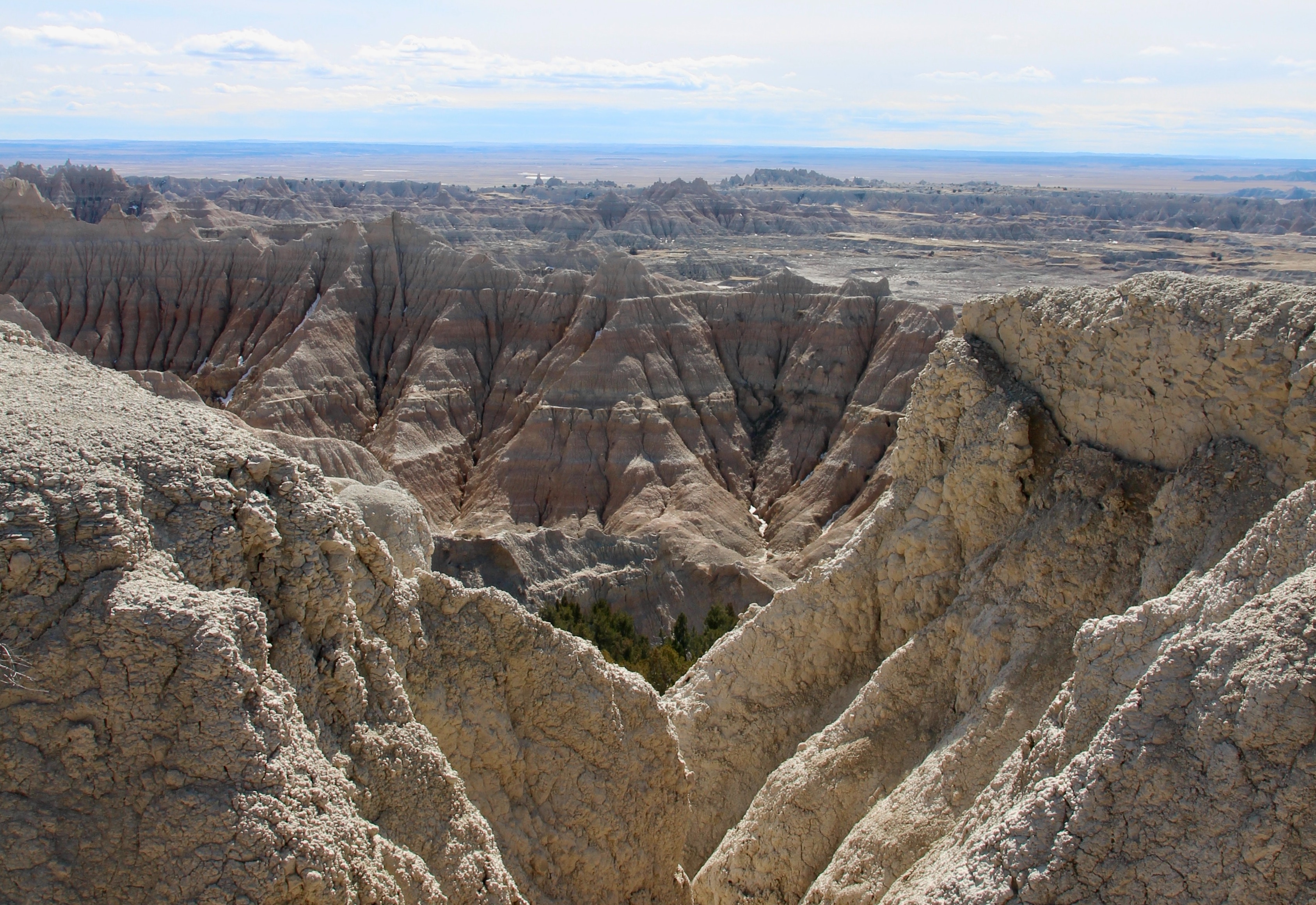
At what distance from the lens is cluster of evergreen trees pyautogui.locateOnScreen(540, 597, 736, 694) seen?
2541 cm

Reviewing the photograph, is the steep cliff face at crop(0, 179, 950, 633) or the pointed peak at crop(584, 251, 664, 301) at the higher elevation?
the pointed peak at crop(584, 251, 664, 301)

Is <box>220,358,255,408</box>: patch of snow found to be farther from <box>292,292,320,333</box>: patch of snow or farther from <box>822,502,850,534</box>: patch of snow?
<box>822,502,850,534</box>: patch of snow

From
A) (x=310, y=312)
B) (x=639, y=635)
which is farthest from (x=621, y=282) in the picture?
(x=639, y=635)

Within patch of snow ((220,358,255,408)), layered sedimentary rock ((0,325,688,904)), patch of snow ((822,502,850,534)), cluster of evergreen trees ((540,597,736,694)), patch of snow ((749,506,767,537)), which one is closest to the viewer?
layered sedimentary rock ((0,325,688,904))

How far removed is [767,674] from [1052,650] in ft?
17.0

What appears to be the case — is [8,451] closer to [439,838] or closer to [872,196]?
[439,838]

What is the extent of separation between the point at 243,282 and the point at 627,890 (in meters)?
58.4

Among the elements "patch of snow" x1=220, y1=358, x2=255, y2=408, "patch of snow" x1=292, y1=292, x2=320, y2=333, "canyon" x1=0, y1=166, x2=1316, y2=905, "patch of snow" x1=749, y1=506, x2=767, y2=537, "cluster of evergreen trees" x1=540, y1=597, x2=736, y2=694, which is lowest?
"patch of snow" x1=749, y1=506, x2=767, y2=537

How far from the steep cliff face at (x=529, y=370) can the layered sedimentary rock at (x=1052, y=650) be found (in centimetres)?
1994

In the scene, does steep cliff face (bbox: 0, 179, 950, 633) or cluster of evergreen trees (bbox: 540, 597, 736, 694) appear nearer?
cluster of evergreen trees (bbox: 540, 597, 736, 694)

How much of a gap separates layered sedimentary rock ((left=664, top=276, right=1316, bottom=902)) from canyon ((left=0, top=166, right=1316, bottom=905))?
0.03m

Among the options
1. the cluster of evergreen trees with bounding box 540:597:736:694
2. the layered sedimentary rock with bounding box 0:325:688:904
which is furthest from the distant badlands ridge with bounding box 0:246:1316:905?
the cluster of evergreen trees with bounding box 540:597:736:694

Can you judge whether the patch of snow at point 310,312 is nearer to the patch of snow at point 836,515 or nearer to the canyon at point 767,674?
the patch of snow at point 836,515

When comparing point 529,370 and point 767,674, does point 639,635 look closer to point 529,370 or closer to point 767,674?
point 767,674
